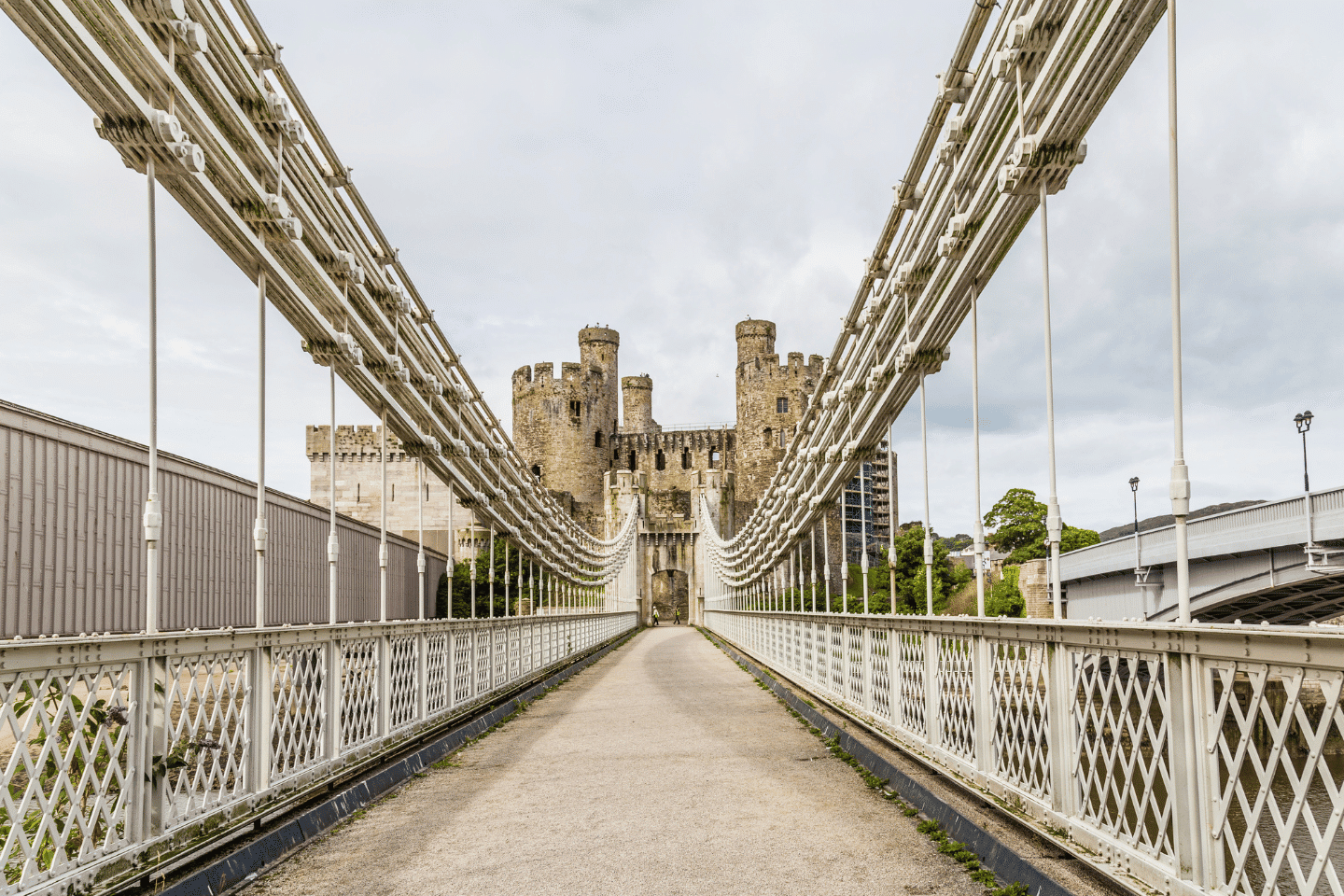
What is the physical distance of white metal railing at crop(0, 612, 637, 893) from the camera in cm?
362

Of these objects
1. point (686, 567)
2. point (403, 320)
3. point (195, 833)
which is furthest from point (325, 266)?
Answer: point (686, 567)

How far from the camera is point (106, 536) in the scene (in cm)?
1572

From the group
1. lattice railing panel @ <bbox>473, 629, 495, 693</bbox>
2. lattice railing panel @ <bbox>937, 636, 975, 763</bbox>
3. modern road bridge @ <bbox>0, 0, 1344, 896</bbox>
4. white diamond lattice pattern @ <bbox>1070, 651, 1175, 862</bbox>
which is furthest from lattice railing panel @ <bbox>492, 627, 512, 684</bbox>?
white diamond lattice pattern @ <bbox>1070, 651, 1175, 862</bbox>

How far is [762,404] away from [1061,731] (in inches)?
2434

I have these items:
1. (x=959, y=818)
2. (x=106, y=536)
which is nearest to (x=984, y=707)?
(x=959, y=818)

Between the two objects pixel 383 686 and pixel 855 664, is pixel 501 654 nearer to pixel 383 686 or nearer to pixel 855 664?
pixel 855 664

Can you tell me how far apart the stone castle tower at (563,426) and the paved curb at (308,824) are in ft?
196

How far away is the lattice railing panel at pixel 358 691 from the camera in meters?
7.02

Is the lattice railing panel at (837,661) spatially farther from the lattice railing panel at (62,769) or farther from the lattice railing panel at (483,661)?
the lattice railing panel at (62,769)

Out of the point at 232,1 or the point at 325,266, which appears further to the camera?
the point at 325,266

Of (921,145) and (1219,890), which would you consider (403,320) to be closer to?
(921,145)

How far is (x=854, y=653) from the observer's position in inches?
384

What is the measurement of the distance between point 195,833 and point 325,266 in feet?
14.0

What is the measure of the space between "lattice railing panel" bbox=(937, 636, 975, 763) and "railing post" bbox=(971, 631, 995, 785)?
0.36ft
